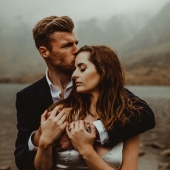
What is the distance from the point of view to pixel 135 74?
73.4 meters

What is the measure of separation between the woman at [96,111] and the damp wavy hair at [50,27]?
0.42 metres

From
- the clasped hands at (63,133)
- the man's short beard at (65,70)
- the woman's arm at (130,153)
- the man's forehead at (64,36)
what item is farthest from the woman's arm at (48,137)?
the man's forehead at (64,36)

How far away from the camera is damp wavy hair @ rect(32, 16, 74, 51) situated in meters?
2.25

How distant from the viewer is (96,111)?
185 cm

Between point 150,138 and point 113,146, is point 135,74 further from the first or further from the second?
point 113,146

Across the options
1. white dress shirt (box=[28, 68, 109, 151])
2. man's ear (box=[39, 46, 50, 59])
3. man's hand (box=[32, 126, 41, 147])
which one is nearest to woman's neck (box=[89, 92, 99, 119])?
white dress shirt (box=[28, 68, 109, 151])

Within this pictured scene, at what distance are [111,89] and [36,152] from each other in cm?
60

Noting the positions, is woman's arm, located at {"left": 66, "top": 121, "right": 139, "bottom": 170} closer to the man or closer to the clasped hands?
the clasped hands

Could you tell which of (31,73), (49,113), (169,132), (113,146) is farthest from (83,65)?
(31,73)

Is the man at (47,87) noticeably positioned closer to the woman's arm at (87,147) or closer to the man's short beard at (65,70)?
the man's short beard at (65,70)

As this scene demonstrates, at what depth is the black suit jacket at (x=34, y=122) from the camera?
5.72ft

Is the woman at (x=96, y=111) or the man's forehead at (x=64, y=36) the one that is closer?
the woman at (x=96, y=111)

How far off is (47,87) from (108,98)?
0.56m

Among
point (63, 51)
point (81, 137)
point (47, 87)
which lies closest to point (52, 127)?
point (81, 137)
